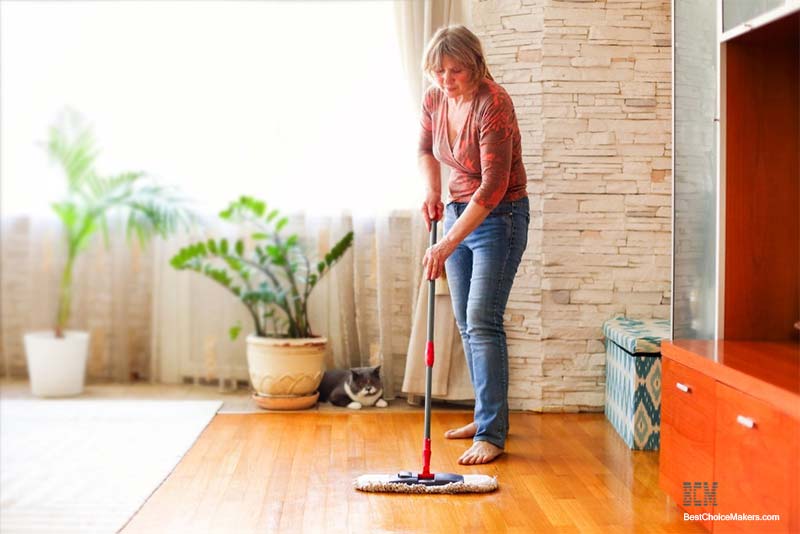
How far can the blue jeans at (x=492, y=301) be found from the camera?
107 inches

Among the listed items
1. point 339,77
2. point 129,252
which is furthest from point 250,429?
point 339,77

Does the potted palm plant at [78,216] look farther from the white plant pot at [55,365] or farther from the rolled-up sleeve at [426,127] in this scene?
the rolled-up sleeve at [426,127]

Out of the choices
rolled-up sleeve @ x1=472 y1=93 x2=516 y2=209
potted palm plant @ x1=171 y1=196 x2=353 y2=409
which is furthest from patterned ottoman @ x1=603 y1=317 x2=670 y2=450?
potted palm plant @ x1=171 y1=196 x2=353 y2=409

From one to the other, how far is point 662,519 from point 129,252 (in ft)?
9.17

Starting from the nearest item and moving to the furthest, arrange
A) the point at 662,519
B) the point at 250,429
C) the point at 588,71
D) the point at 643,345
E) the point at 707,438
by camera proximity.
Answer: the point at 707,438, the point at 662,519, the point at 643,345, the point at 250,429, the point at 588,71

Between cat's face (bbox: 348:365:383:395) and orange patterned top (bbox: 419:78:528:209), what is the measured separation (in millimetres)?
984

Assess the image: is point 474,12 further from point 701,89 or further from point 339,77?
point 701,89

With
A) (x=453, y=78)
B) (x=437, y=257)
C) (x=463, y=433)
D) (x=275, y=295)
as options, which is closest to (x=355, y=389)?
(x=275, y=295)

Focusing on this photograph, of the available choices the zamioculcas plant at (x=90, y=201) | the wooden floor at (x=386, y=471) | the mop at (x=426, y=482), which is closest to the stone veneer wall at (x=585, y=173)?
the wooden floor at (x=386, y=471)

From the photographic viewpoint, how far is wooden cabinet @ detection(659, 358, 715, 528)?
76.9 inches

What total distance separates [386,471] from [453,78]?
1.18 metres

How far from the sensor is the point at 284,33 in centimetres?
397

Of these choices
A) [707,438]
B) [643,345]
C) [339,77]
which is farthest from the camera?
[339,77]

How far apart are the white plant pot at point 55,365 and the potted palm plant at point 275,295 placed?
67 cm
